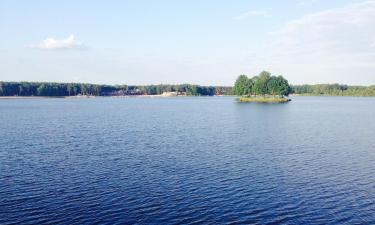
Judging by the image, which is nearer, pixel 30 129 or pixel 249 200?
pixel 249 200

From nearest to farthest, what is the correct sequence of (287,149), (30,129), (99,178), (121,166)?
1. (99,178)
2. (121,166)
3. (287,149)
4. (30,129)

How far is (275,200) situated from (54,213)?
61.3 feet

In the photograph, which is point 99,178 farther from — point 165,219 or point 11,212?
point 165,219

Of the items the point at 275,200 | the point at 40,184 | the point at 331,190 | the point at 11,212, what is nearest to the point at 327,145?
the point at 331,190

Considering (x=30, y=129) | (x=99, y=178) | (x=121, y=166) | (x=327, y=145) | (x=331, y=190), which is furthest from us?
(x=30, y=129)

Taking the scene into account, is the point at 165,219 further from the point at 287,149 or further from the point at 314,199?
the point at 287,149

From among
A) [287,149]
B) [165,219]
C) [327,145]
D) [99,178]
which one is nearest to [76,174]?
[99,178]

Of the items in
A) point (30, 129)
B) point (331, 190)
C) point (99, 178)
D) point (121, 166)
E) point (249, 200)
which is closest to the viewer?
point (249, 200)

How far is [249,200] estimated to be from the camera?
33594 millimetres

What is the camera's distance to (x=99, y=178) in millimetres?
40344

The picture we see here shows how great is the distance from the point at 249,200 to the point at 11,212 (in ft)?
64.9

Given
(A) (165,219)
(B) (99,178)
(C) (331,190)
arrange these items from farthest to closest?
(B) (99,178)
(C) (331,190)
(A) (165,219)

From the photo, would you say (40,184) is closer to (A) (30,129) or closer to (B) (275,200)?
(B) (275,200)

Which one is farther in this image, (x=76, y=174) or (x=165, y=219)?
(x=76, y=174)
